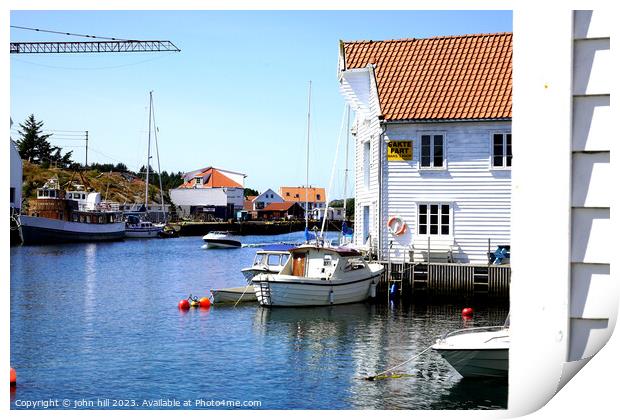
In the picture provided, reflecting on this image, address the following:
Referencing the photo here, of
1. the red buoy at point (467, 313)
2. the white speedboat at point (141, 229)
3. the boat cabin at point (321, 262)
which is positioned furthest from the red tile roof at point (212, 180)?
the red buoy at point (467, 313)

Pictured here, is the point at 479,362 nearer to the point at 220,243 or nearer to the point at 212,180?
the point at 220,243

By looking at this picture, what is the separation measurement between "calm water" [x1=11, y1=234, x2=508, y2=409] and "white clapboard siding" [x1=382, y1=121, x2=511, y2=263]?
2251mm

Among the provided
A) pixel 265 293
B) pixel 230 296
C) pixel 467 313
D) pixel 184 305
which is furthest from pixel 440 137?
pixel 184 305

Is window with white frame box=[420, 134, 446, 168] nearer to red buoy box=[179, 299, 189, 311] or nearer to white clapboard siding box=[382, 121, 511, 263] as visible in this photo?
white clapboard siding box=[382, 121, 511, 263]

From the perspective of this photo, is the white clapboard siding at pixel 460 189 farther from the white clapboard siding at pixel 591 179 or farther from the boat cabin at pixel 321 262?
the white clapboard siding at pixel 591 179

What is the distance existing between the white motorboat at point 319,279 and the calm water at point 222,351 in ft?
1.13

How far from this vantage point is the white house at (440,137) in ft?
70.9

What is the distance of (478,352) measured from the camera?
35.7ft

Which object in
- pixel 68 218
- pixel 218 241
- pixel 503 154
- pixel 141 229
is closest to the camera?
pixel 503 154

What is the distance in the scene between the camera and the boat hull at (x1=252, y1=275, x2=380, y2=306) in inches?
870

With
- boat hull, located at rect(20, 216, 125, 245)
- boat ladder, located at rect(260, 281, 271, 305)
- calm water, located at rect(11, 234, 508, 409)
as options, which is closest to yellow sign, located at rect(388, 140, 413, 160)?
calm water, located at rect(11, 234, 508, 409)

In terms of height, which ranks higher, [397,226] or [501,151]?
[501,151]

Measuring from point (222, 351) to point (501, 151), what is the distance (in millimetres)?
10000
